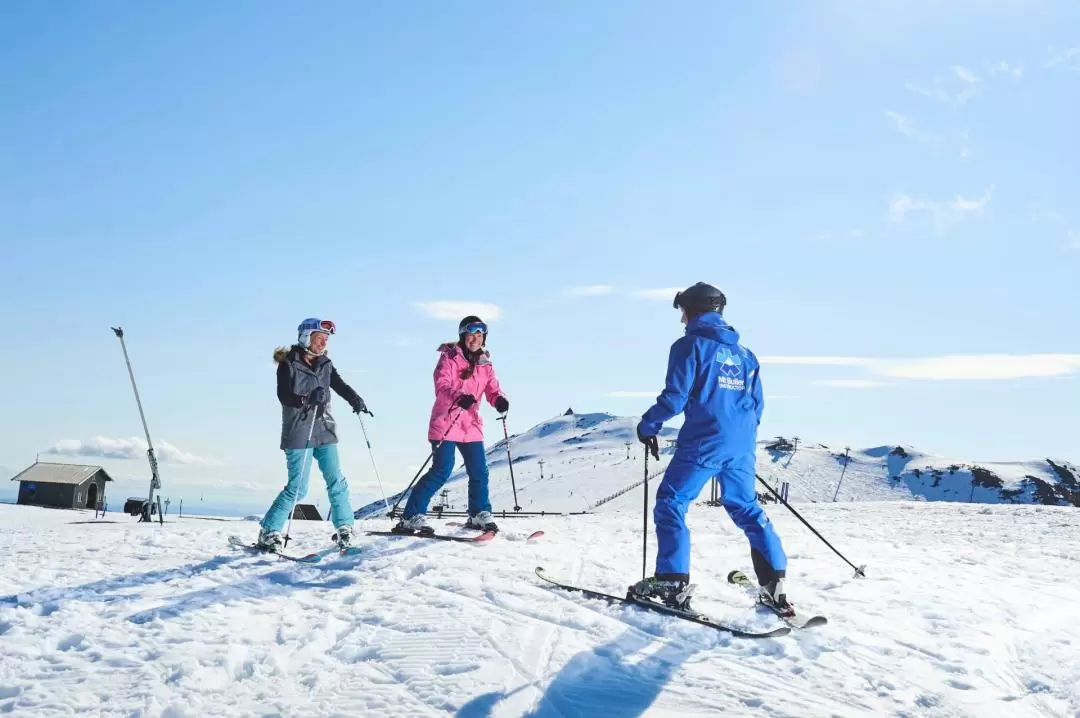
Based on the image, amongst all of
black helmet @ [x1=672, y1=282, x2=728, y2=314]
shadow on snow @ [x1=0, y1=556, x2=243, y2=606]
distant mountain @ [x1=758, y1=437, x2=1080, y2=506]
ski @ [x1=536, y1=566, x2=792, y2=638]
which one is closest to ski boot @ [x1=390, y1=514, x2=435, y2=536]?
shadow on snow @ [x1=0, y1=556, x2=243, y2=606]

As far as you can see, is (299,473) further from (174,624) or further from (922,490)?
(922,490)

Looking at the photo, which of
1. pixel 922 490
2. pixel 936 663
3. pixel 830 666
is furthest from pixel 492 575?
pixel 922 490

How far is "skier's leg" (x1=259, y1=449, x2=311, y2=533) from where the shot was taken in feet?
24.7

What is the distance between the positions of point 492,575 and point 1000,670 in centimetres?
364

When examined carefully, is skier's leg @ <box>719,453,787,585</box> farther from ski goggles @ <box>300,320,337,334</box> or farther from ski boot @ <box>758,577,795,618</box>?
ski goggles @ <box>300,320,337,334</box>

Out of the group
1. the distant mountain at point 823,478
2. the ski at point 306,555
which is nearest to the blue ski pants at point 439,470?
the ski at point 306,555

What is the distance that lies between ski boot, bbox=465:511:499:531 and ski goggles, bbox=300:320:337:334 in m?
2.73

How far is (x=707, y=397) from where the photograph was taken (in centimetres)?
518

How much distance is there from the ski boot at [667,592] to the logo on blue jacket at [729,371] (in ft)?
4.72

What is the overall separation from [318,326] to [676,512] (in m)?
4.29

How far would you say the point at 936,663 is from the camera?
440 centimetres

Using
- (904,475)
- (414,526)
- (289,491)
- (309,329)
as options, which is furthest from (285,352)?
(904,475)

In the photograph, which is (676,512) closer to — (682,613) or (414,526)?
(682,613)

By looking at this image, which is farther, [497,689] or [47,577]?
[47,577]
